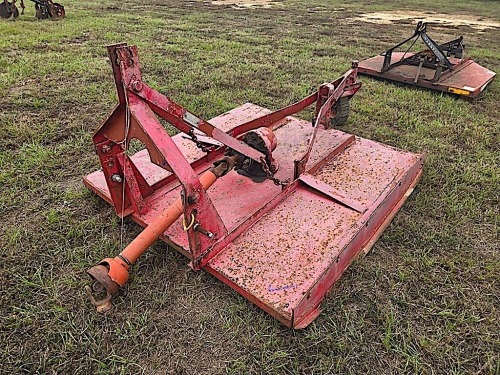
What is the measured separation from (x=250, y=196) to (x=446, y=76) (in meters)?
4.08

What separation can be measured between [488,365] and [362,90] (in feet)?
13.3

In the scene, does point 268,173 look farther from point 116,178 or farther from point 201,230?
point 116,178

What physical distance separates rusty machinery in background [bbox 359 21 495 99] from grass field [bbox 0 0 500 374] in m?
0.19

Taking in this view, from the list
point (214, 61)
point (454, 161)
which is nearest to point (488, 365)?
point (454, 161)

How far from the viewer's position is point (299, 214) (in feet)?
8.48

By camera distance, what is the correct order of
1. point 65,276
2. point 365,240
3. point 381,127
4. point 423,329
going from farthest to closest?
1. point 381,127
2. point 365,240
3. point 65,276
4. point 423,329

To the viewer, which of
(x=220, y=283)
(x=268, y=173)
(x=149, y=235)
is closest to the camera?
(x=149, y=235)

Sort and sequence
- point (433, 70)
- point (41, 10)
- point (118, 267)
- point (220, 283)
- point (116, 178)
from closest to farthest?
point (118, 267) < point (220, 283) < point (116, 178) < point (433, 70) < point (41, 10)

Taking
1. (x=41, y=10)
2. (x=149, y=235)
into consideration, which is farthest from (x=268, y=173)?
(x=41, y=10)

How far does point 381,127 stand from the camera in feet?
13.9

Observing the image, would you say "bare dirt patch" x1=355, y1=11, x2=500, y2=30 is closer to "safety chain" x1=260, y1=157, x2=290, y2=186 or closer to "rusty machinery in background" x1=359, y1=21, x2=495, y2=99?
"rusty machinery in background" x1=359, y1=21, x2=495, y2=99

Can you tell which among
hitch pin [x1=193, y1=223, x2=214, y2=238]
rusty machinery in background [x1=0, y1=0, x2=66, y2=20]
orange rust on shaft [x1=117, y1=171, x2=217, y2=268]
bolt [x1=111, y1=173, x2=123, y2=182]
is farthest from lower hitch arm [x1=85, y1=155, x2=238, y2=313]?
rusty machinery in background [x1=0, y1=0, x2=66, y2=20]

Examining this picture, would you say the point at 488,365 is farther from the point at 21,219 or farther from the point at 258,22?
the point at 258,22

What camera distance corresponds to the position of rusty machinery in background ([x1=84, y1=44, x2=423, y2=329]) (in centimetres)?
204
